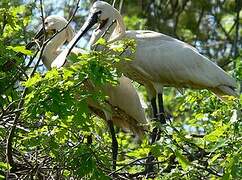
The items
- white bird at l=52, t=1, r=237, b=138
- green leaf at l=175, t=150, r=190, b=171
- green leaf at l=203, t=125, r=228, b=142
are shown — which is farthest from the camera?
white bird at l=52, t=1, r=237, b=138

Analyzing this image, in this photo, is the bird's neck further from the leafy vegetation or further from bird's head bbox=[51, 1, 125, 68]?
the leafy vegetation

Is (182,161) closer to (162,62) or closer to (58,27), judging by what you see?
(162,62)

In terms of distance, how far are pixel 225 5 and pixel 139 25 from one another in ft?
6.33

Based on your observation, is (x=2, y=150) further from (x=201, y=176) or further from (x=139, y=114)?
(x=139, y=114)

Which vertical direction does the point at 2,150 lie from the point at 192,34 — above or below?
above

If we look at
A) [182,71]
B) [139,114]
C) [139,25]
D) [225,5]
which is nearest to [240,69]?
[182,71]

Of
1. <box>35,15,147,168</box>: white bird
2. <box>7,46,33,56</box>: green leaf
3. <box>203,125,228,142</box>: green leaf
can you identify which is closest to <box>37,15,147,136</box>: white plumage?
<box>35,15,147,168</box>: white bird

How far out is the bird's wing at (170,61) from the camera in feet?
28.0

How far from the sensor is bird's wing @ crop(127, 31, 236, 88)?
28.0 ft

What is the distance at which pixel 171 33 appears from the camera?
43.7ft

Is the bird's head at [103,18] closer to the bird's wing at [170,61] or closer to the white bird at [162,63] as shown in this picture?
the white bird at [162,63]

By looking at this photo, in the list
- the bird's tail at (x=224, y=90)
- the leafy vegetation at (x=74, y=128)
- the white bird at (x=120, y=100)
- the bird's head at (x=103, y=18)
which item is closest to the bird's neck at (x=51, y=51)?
the white bird at (x=120, y=100)

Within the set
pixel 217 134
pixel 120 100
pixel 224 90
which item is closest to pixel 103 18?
pixel 120 100

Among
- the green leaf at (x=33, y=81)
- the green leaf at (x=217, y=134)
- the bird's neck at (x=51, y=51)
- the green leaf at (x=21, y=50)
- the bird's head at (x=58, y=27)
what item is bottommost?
the bird's neck at (x=51, y=51)
